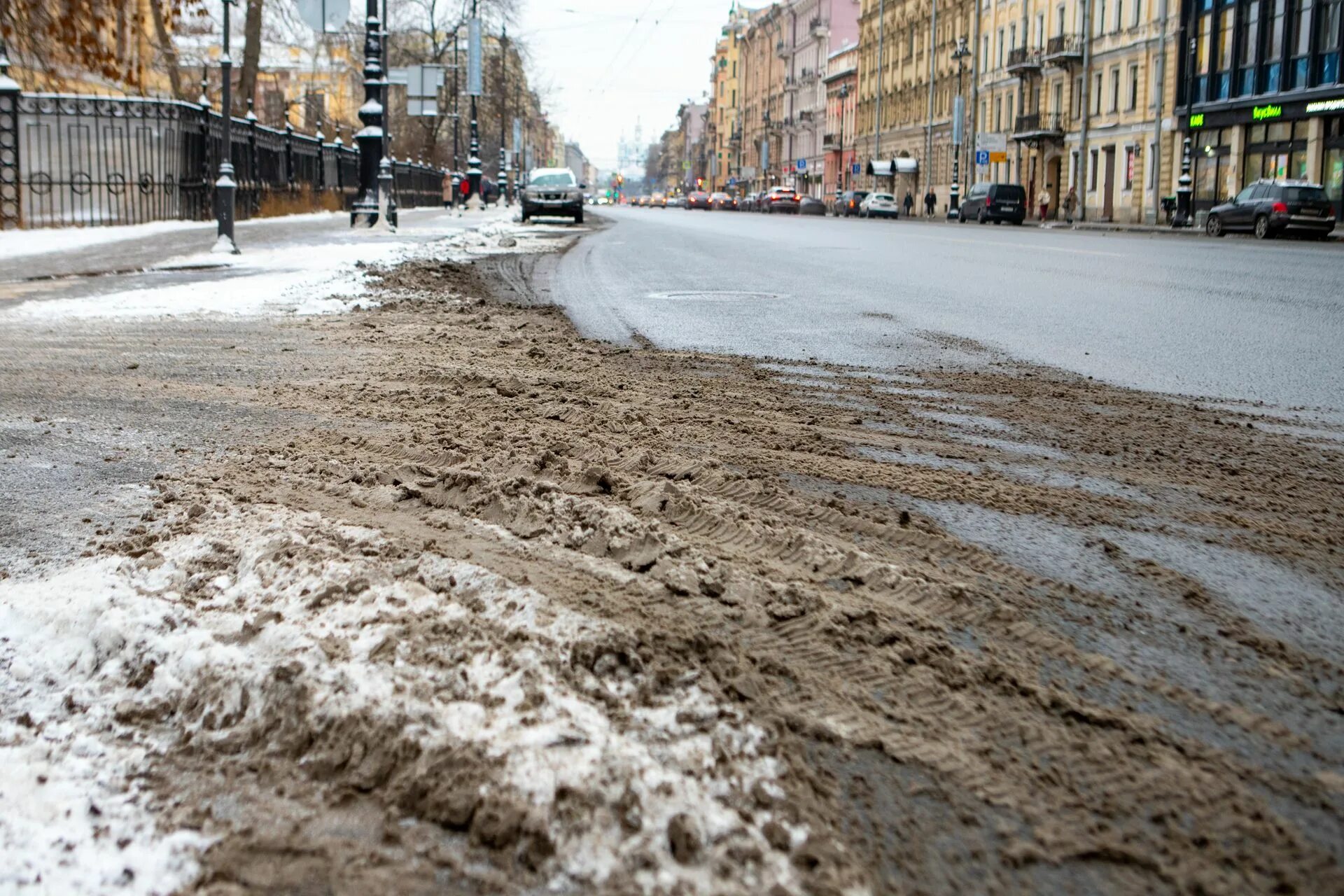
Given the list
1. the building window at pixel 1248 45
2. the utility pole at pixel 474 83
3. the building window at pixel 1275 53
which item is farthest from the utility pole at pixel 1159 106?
the utility pole at pixel 474 83

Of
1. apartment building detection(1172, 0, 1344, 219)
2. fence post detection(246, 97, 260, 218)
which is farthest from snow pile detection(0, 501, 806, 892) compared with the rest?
apartment building detection(1172, 0, 1344, 219)

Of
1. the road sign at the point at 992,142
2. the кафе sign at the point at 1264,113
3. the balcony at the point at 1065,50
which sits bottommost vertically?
the кафе sign at the point at 1264,113

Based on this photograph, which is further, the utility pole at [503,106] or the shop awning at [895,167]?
the shop awning at [895,167]

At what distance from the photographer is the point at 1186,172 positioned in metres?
43.8

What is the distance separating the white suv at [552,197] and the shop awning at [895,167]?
4564 cm

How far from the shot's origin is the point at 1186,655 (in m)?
2.70

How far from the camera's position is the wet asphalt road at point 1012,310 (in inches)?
291

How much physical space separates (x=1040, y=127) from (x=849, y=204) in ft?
46.0

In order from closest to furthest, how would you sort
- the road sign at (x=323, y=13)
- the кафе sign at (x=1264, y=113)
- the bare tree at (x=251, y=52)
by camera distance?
the road sign at (x=323, y=13)
the bare tree at (x=251, y=52)
the кафе sign at (x=1264, y=113)

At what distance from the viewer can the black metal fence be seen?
72.7 ft

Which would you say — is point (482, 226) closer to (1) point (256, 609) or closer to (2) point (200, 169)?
(2) point (200, 169)

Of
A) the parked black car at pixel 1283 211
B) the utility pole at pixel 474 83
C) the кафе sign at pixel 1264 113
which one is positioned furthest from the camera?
the utility pole at pixel 474 83

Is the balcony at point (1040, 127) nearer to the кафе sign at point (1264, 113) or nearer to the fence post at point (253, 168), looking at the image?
the кафе sign at point (1264, 113)

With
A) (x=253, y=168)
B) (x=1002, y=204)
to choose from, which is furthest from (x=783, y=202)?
(x=253, y=168)
